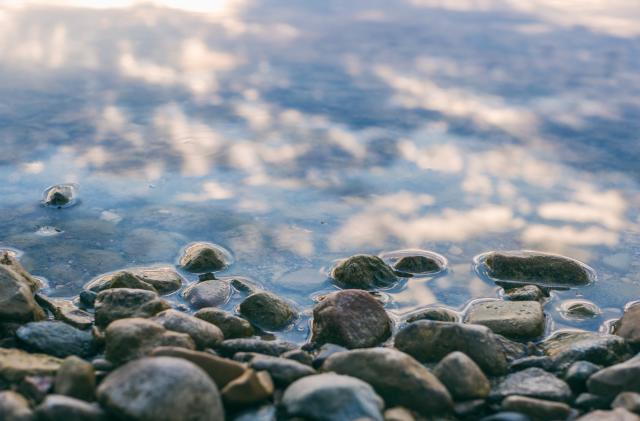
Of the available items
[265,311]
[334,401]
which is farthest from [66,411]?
[265,311]

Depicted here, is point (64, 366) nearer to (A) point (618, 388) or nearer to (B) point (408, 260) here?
(A) point (618, 388)

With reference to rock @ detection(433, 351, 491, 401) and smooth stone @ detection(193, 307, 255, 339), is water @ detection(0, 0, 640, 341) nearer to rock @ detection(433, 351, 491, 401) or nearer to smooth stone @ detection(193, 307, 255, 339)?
smooth stone @ detection(193, 307, 255, 339)

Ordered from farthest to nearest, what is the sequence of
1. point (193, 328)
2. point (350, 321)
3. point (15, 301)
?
point (350, 321)
point (15, 301)
point (193, 328)

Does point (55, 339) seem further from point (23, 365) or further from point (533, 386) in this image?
point (533, 386)

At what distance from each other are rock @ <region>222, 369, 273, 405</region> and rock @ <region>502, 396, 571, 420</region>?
1043 millimetres

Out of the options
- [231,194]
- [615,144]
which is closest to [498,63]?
[615,144]

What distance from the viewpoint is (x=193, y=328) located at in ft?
12.6

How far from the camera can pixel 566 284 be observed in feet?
17.0

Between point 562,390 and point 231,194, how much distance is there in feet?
12.0

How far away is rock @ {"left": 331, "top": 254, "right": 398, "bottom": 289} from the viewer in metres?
5.10

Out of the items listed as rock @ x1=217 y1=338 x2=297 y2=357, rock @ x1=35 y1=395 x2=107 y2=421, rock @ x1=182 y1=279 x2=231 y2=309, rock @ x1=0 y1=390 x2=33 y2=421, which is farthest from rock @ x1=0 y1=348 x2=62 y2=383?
rock @ x1=182 y1=279 x2=231 y2=309

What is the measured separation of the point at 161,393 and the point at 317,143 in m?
5.23

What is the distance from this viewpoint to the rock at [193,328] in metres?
3.79

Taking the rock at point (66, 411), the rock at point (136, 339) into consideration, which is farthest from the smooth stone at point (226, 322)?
the rock at point (66, 411)
